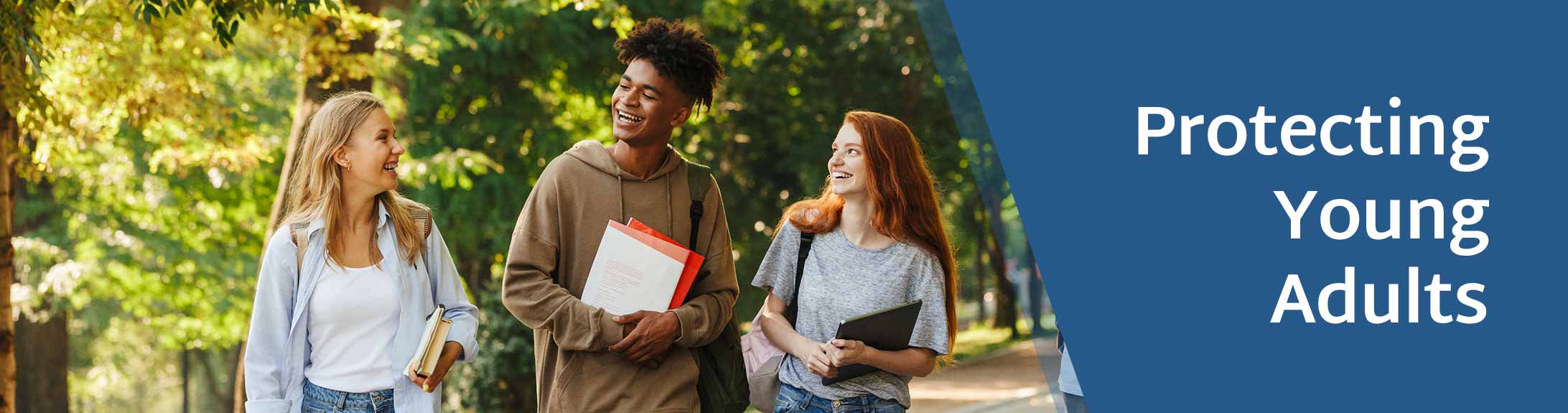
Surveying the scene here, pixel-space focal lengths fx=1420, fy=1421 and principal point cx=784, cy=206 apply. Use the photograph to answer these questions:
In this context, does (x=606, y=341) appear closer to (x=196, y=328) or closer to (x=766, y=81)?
(x=766, y=81)

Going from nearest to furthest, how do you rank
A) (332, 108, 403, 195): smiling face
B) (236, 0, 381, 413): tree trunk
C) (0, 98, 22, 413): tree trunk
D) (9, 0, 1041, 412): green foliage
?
(332, 108, 403, 195): smiling face → (0, 98, 22, 413): tree trunk → (236, 0, 381, 413): tree trunk → (9, 0, 1041, 412): green foliage

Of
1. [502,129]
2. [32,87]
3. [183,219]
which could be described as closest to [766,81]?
[502,129]

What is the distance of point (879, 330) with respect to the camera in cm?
411

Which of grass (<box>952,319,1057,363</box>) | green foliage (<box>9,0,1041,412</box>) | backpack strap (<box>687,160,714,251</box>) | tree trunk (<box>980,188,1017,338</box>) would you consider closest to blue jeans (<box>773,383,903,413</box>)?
backpack strap (<box>687,160,714,251</box>)

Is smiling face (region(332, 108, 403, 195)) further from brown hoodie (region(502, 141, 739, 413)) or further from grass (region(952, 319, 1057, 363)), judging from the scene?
grass (region(952, 319, 1057, 363))

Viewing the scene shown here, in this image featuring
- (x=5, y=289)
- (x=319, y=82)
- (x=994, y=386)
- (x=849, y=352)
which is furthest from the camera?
(x=994, y=386)

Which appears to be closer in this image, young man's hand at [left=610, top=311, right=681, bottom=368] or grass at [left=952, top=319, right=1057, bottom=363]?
young man's hand at [left=610, top=311, right=681, bottom=368]

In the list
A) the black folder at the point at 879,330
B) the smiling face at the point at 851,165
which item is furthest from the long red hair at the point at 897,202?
the black folder at the point at 879,330

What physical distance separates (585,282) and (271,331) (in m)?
0.88

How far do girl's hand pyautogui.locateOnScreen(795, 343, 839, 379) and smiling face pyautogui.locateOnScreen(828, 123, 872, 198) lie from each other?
477 mm

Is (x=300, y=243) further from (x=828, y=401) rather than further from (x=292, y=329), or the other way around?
(x=828, y=401)

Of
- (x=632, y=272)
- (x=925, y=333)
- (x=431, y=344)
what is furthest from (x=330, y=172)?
(x=925, y=333)

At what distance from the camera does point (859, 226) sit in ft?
14.3

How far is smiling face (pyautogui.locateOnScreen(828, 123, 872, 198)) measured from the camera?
4273 millimetres
